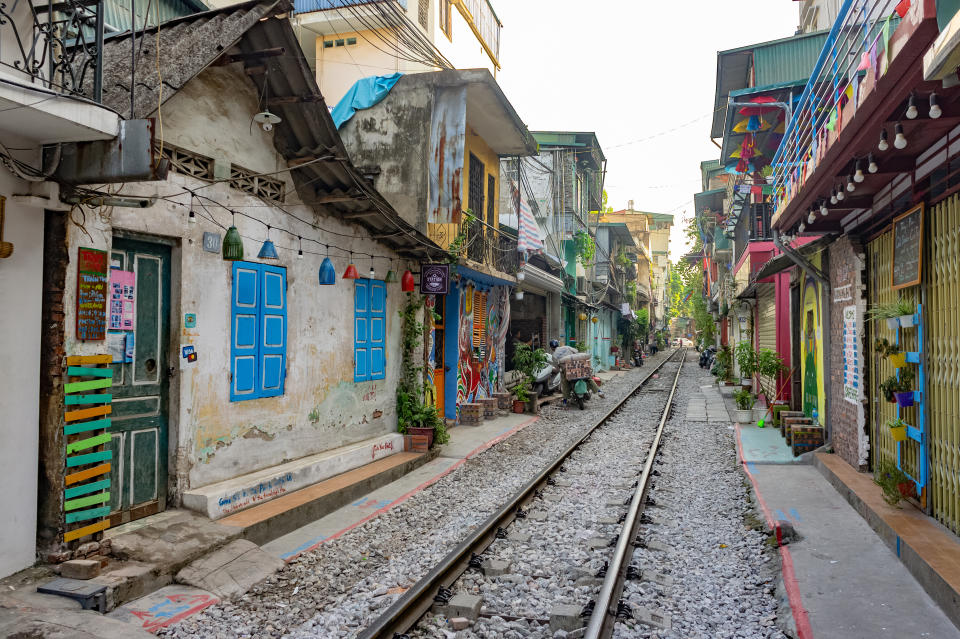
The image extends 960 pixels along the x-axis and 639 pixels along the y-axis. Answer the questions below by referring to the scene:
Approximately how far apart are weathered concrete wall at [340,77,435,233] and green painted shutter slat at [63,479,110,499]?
7.71 metres

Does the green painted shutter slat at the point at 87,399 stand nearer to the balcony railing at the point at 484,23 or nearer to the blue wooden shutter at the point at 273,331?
the blue wooden shutter at the point at 273,331

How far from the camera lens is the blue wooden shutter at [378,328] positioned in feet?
32.3

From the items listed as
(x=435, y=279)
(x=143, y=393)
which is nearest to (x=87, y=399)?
(x=143, y=393)

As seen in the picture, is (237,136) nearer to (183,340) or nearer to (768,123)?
(183,340)

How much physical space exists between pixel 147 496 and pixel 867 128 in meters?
6.98

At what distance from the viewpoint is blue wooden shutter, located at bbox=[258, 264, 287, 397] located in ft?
24.1

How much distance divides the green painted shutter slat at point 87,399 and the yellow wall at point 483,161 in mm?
9196

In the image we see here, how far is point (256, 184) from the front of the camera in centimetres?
737

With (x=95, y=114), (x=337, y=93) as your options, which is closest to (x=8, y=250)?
(x=95, y=114)

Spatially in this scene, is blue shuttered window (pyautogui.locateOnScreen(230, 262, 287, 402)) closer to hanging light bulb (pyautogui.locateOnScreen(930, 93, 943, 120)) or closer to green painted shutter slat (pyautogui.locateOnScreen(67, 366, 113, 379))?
green painted shutter slat (pyautogui.locateOnScreen(67, 366, 113, 379))

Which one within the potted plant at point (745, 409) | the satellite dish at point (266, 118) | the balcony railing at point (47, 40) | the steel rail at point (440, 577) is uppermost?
the satellite dish at point (266, 118)

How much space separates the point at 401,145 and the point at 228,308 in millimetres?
6562

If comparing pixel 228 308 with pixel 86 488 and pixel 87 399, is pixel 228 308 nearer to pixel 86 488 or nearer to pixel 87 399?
pixel 87 399

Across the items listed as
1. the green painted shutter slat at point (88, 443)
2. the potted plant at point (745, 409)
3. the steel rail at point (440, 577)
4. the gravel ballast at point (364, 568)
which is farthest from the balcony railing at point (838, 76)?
the green painted shutter slat at point (88, 443)
